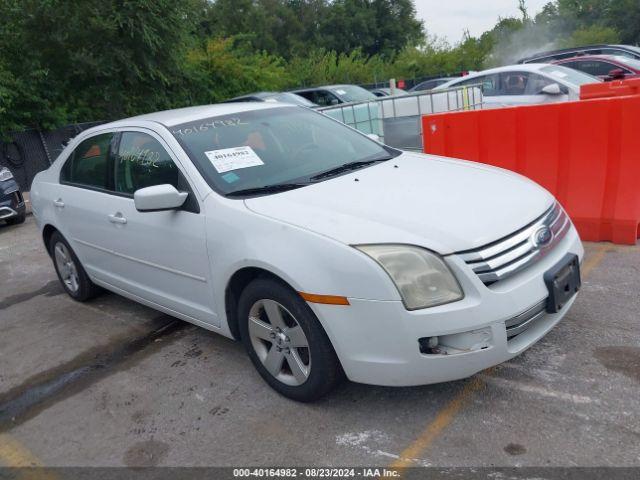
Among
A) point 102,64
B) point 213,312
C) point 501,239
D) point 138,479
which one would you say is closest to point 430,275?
point 501,239

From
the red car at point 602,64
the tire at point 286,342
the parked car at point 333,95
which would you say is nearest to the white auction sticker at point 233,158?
the tire at point 286,342

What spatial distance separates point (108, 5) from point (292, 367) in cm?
1423

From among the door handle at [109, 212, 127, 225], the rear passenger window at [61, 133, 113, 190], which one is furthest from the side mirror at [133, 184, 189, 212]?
the rear passenger window at [61, 133, 113, 190]

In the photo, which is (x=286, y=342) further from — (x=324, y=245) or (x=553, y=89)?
(x=553, y=89)

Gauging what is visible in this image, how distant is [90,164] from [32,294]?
1.92 metres

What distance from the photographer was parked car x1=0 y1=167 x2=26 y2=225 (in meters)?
8.96

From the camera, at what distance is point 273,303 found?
3033 millimetres

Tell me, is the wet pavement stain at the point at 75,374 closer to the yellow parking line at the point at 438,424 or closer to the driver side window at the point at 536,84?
the yellow parking line at the point at 438,424

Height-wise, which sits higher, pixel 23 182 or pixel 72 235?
pixel 72 235

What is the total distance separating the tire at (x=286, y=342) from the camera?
113 inches

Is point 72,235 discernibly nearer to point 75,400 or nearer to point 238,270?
point 75,400

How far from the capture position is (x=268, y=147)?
149 inches

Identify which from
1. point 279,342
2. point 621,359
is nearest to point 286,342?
point 279,342

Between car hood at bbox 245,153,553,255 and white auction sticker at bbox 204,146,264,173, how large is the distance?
0.41 metres
